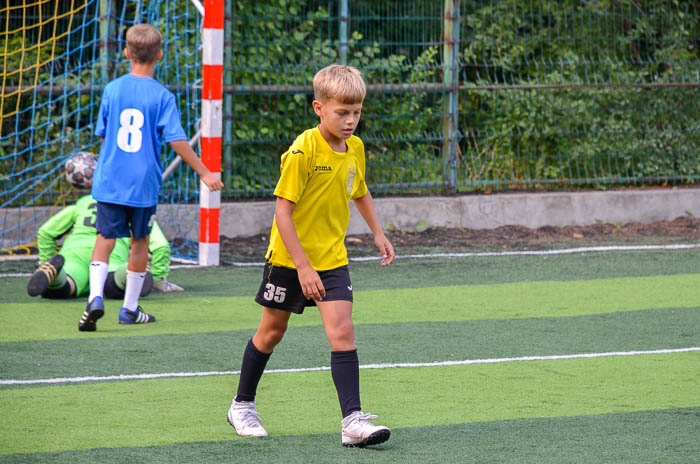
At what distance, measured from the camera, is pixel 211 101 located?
9.35 m

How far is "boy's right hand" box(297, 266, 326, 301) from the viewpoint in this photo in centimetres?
429

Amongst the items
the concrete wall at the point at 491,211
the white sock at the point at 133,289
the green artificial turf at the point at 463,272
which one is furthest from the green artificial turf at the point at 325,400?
the concrete wall at the point at 491,211

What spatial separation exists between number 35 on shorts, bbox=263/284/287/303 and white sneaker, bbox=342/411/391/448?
541mm

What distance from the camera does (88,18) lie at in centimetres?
1083

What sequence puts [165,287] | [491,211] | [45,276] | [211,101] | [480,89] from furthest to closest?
[480,89] < [491,211] < [211,101] < [165,287] < [45,276]

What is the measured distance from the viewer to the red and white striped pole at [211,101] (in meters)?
9.22

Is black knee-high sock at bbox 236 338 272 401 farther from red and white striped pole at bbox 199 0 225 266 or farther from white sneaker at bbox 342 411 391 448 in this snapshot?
red and white striped pole at bbox 199 0 225 266

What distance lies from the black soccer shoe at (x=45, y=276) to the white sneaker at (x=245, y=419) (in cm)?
333

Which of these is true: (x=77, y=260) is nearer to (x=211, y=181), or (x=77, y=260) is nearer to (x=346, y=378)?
(x=211, y=181)

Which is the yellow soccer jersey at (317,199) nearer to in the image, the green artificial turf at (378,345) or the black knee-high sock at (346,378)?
the black knee-high sock at (346,378)

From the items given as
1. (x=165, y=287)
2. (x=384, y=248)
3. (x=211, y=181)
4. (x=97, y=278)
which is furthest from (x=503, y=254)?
(x=384, y=248)

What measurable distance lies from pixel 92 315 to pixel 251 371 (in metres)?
2.29

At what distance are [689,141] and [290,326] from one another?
7854 mm

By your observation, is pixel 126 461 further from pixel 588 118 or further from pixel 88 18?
pixel 588 118
